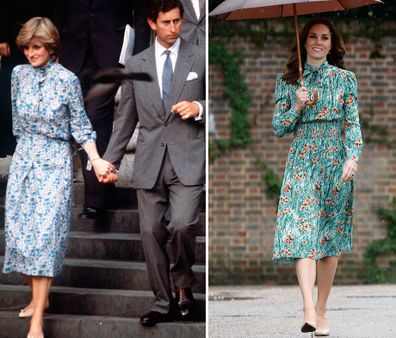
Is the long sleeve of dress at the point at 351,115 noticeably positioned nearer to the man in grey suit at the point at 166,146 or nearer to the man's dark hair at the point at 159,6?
the man in grey suit at the point at 166,146

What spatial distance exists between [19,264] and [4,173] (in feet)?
1.35

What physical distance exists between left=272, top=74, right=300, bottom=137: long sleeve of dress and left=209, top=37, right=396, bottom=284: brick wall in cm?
456

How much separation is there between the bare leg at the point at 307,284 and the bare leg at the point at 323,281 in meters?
0.24

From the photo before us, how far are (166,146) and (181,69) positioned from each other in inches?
14.7

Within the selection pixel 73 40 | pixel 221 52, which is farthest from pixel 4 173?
pixel 221 52

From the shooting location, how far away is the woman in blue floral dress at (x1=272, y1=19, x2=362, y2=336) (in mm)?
6367

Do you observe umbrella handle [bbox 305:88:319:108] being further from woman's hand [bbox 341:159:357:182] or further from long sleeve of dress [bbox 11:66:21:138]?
long sleeve of dress [bbox 11:66:21:138]

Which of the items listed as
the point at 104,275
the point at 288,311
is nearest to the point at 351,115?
the point at 104,275

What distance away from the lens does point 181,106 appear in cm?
556

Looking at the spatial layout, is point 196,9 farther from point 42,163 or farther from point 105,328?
point 105,328

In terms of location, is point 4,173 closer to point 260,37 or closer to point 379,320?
point 379,320

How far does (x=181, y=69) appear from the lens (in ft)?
18.4

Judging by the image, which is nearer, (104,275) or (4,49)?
(4,49)

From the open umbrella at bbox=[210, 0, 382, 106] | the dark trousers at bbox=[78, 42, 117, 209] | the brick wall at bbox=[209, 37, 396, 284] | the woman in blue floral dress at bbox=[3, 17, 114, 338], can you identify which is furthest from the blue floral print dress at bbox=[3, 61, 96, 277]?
the brick wall at bbox=[209, 37, 396, 284]
